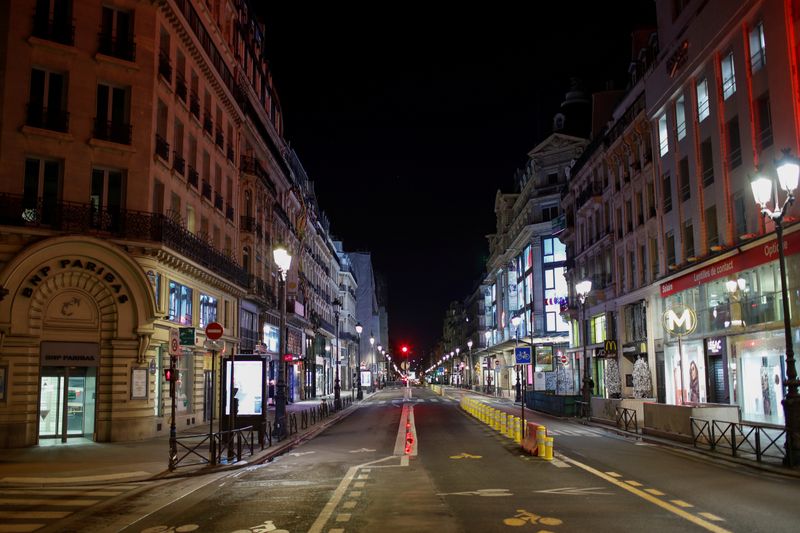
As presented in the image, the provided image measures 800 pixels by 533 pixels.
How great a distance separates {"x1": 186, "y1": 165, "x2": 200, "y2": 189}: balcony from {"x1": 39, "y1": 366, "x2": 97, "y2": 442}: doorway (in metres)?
9.96

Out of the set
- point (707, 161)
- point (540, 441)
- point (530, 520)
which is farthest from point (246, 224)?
point (530, 520)

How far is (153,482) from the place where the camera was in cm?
1609

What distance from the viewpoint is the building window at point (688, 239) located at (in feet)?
118

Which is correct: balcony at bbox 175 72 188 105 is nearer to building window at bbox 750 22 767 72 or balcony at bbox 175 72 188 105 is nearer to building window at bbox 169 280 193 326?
building window at bbox 169 280 193 326

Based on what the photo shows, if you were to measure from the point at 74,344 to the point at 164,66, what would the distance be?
36.8ft

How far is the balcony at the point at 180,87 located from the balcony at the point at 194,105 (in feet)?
3.40

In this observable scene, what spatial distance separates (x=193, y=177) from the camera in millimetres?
32219

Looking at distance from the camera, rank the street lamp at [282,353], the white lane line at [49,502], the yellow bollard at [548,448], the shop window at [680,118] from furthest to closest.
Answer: the shop window at [680,118], the street lamp at [282,353], the yellow bollard at [548,448], the white lane line at [49,502]

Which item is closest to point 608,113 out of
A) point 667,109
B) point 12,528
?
point 667,109

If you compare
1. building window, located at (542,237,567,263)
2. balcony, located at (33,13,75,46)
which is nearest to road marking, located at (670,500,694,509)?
balcony, located at (33,13,75,46)

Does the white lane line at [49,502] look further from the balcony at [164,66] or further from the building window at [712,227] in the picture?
the building window at [712,227]

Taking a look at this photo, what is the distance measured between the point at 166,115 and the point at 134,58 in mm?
2696

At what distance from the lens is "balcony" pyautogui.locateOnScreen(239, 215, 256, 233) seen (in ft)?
137

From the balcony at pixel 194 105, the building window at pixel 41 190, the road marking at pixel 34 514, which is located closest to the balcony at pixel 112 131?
the building window at pixel 41 190
